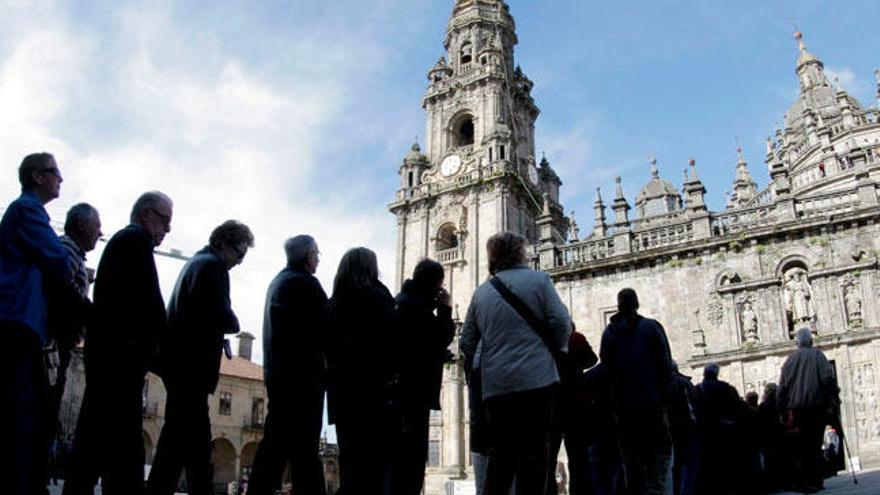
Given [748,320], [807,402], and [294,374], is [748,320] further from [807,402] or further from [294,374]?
[294,374]

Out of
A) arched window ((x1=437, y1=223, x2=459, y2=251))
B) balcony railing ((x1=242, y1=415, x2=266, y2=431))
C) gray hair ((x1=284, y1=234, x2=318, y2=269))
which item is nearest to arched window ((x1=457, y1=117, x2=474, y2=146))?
arched window ((x1=437, y1=223, x2=459, y2=251))

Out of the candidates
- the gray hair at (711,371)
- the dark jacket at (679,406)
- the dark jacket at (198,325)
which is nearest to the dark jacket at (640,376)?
the dark jacket at (679,406)

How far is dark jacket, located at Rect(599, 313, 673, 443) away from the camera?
22.1 ft

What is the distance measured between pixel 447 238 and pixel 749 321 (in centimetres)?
1725

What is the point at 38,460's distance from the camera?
441 cm

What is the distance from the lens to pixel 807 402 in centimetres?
988

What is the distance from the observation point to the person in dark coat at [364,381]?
5.48 meters

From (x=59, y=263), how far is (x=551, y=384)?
131 inches

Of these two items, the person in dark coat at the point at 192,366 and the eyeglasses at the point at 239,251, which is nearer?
the person in dark coat at the point at 192,366

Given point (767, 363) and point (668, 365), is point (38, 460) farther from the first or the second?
point (767, 363)

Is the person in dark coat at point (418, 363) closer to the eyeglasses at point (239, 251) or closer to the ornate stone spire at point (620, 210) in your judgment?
the eyeglasses at point (239, 251)

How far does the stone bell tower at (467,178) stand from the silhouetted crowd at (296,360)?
24.2 metres

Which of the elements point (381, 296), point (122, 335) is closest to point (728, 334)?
point (381, 296)

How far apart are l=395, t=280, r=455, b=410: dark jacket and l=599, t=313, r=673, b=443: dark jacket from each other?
184cm
